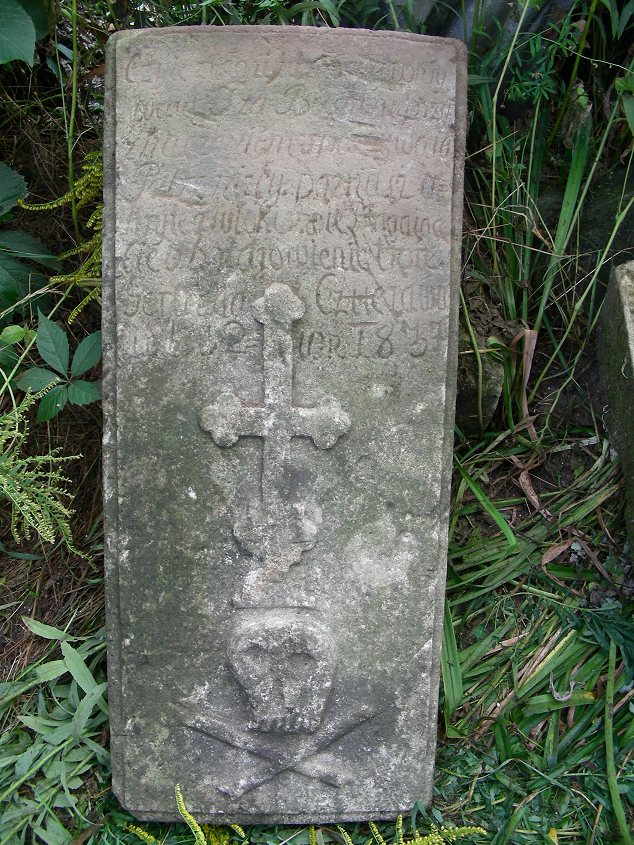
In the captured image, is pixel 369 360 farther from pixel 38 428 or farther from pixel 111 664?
pixel 38 428

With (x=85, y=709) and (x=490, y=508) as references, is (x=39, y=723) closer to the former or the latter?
(x=85, y=709)

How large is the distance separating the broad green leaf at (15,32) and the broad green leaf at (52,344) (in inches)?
28.0

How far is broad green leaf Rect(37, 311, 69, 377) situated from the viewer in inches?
72.9

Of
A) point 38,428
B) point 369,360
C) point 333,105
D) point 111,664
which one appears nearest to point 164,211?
point 333,105

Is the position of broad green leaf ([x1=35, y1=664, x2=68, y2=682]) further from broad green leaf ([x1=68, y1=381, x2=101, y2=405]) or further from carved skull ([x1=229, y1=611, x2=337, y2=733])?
broad green leaf ([x1=68, y1=381, x2=101, y2=405])

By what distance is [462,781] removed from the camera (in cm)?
178

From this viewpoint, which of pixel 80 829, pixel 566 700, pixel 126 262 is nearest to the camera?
pixel 126 262

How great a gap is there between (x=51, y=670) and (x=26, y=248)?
1341mm

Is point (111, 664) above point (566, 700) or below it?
above

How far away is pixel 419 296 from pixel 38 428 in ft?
4.47

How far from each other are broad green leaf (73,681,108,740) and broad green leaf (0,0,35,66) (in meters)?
1.78

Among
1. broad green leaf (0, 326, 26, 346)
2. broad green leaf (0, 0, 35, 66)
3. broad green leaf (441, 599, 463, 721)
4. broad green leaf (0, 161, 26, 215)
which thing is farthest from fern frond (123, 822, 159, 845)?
broad green leaf (0, 0, 35, 66)

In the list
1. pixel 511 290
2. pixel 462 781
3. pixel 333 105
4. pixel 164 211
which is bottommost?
pixel 462 781

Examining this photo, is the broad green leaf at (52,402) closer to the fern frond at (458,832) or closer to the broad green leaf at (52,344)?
the broad green leaf at (52,344)
